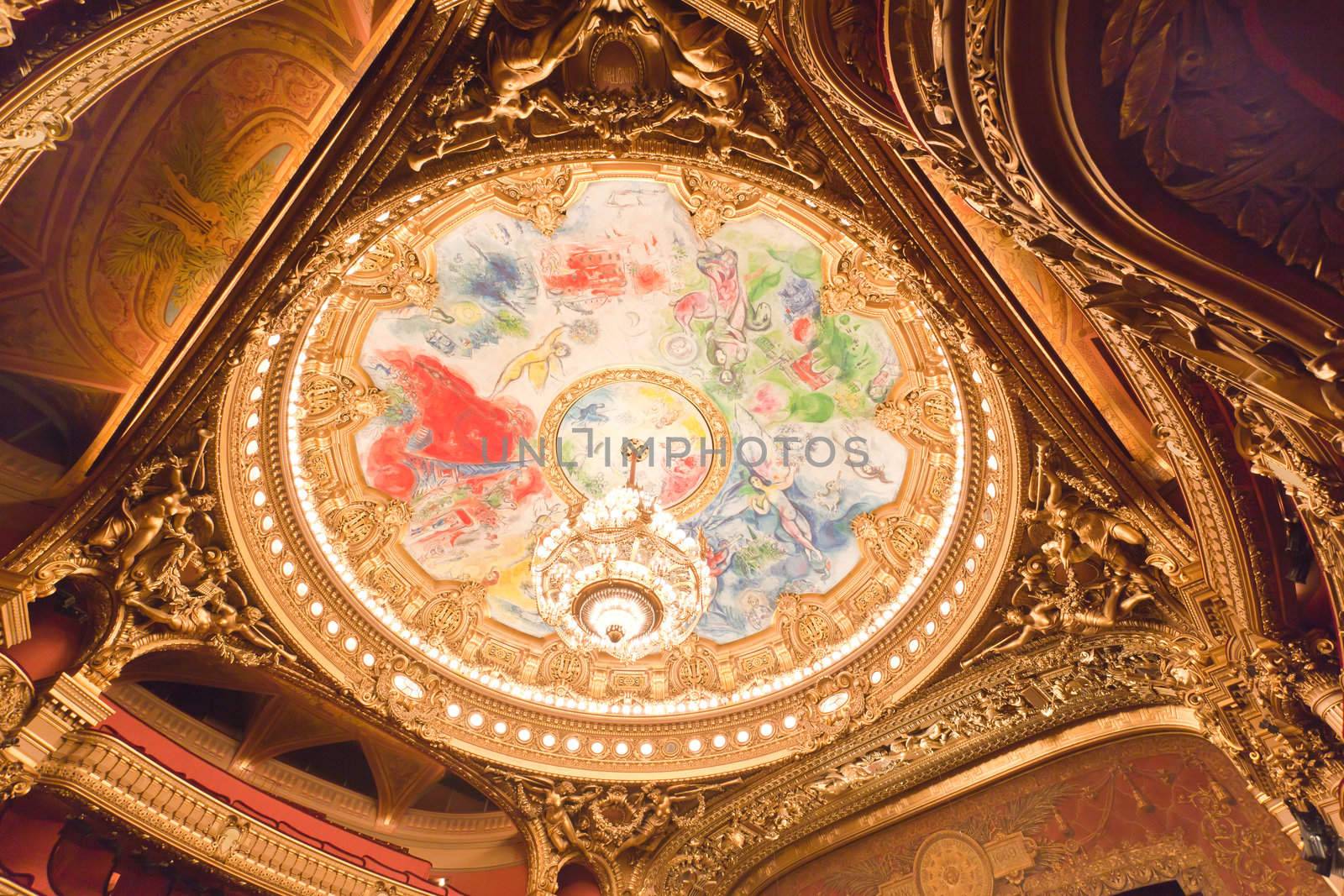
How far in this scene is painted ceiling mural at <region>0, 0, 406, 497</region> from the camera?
19.3ft

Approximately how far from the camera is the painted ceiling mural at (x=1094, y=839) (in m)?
7.71

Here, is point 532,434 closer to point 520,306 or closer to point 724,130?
point 520,306

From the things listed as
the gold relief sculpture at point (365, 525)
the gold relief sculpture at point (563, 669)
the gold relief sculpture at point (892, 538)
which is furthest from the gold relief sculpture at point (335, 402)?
the gold relief sculpture at point (892, 538)

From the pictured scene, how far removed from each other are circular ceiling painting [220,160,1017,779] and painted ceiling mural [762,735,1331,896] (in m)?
1.63

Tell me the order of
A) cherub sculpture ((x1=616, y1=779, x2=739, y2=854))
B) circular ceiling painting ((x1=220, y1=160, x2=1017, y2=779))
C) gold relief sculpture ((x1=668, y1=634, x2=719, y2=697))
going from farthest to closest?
gold relief sculpture ((x1=668, y1=634, x2=719, y2=697)) < cherub sculpture ((x1=616, y1=779, x2=739, y2=854)) < circular ceiling painting ((x1=220, y1=160, x2=1017, y2=779))

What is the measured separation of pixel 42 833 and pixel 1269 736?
34.0 ft

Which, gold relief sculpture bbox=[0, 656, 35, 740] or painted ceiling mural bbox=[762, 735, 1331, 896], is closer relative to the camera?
gold relief sculpture bbox=[0, 656, 35, 740]

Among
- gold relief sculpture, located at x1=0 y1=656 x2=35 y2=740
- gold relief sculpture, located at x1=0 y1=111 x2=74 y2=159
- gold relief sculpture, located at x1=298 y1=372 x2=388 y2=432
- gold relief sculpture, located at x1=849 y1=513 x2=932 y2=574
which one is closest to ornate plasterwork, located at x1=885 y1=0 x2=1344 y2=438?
gold relief sculpture, located at x1=0 y1=111 x2=74 y2=159

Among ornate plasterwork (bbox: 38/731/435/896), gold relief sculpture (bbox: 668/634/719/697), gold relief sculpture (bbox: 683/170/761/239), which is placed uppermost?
gold relief sculpture (bbox: 683/170/761/239)

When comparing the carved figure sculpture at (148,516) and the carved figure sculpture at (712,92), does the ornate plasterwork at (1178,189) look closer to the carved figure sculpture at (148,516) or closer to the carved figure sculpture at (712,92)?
the carved figure sculpture at (712,92)

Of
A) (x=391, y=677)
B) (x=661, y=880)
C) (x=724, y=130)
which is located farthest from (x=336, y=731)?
(x=724, y=130)

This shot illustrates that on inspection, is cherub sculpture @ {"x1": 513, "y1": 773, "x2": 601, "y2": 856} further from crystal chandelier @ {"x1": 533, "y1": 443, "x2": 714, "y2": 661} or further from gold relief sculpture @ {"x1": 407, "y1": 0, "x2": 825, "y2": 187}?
gold relief sculpture @ {"x1": 407, "y1": 0, "x2": 825, "y2": 187}

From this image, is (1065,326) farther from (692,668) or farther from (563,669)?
(563,669)

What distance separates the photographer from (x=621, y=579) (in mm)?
8797
